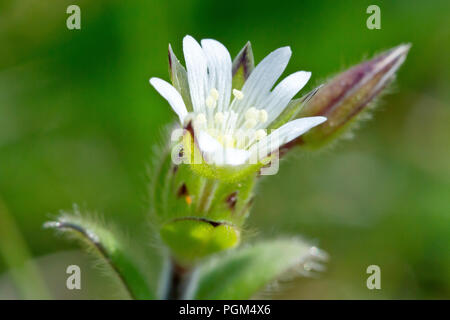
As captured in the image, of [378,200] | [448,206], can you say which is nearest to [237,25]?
[378,200]

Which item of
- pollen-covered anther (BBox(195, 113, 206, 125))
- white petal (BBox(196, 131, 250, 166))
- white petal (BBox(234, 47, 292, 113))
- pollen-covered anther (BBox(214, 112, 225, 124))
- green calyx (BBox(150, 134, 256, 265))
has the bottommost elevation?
green calyx (BBox(150, 134, 256, 265))

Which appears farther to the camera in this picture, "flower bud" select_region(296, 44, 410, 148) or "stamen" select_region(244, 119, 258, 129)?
"flower bud" select_region(296, 44, 410, 148)

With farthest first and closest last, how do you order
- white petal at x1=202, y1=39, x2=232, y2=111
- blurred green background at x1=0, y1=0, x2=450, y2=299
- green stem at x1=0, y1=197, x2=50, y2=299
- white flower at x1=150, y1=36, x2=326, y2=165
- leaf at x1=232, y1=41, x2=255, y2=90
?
1. blurred green background at x1=0, y1=0, x2=450, y2=299
2. green stem at x1=0, y1=197, x2=50, y2=299
3. leaf at x1=232, y1=41, x2=255, y2=90
4. white petal at x1=202, y1=39, x2=232, y2=111
5. white flower at x1=150, y1=36, x2=326, y2=165

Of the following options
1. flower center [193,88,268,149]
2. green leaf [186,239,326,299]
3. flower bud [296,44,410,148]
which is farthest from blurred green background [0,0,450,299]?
flower center [193,88,268,149]

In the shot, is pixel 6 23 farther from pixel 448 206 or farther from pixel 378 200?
pixel 448 206

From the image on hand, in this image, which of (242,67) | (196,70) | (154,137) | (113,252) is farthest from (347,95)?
(154,137)

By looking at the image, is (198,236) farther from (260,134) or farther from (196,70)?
(196,70)

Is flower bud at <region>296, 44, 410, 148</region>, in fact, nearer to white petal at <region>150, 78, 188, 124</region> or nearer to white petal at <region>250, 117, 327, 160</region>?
white petal at <region>250, 117, 327, 160</region>
